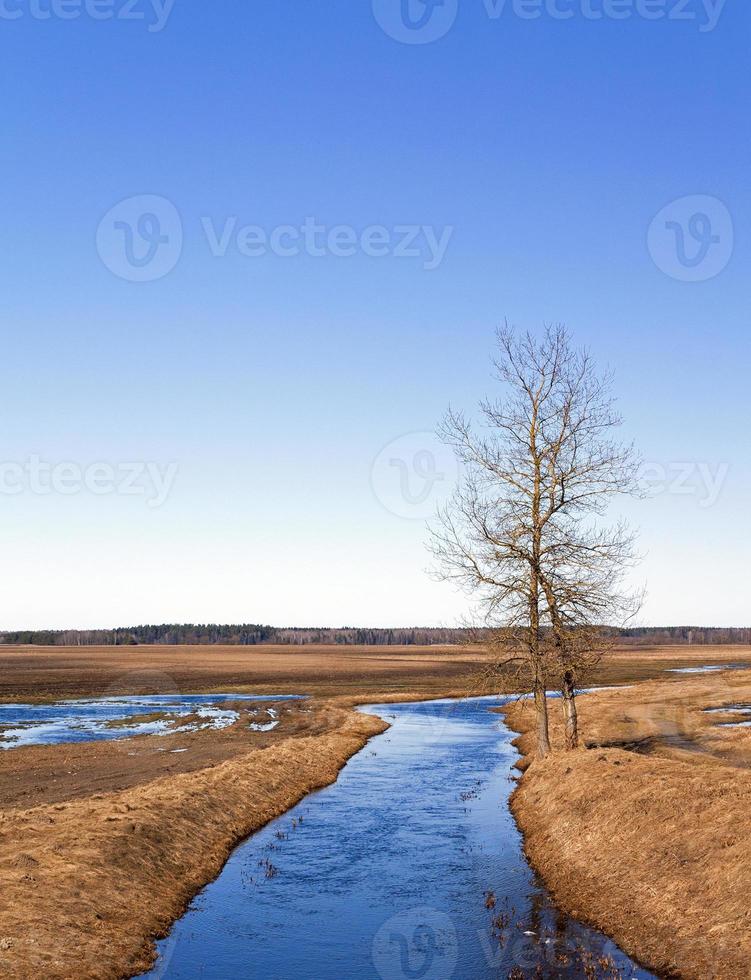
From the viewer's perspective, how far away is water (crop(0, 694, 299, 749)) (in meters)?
53.2

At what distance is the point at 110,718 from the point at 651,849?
5309 cm

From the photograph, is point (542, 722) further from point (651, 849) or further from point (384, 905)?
point (384, 905)

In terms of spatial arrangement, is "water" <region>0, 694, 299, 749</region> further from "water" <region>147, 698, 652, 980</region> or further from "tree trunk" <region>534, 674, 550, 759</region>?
"tree trunk" <region>534, 674, 550, 759</region>

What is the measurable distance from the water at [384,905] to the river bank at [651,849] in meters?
0.74

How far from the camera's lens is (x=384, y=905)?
2019 cm

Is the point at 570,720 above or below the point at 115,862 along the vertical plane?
above

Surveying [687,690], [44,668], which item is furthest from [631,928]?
[44,668]

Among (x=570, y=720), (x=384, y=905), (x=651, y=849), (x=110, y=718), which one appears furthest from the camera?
(x=110, y=718)

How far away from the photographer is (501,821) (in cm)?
2892

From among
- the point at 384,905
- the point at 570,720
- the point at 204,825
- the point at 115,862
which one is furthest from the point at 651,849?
the point at 204,825

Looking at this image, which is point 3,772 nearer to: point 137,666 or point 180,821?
point 180,821

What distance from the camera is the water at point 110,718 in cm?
5322

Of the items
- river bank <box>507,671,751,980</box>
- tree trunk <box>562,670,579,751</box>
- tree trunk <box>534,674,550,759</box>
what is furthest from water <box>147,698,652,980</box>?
tree trunk <box>562,670,579,751</box>

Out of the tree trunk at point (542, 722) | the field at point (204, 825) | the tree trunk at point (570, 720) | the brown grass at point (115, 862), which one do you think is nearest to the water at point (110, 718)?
the field at point (204, 825)
